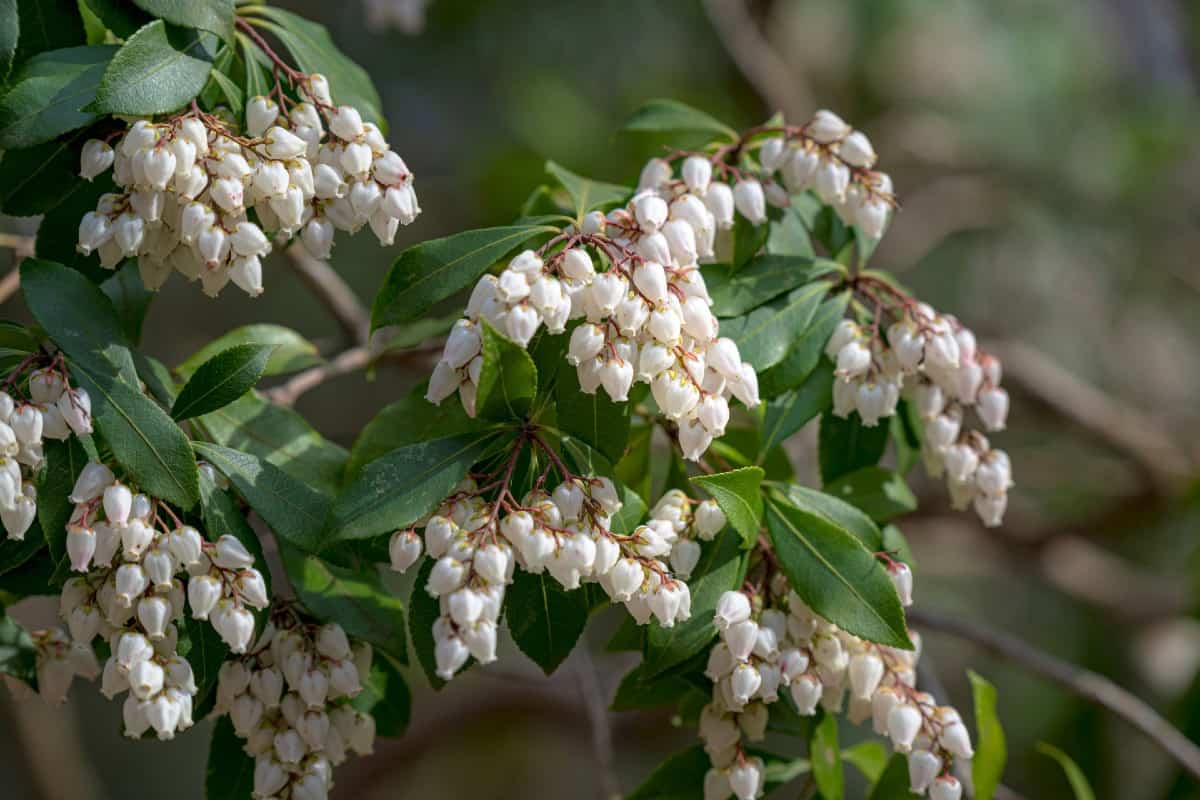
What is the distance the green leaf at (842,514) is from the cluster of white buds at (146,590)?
2.02 ft

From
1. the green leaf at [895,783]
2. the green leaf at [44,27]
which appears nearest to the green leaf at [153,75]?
the green leaf at [44,27]

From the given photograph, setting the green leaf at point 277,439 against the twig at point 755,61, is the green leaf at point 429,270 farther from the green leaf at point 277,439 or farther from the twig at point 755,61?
the twig at point 755,61

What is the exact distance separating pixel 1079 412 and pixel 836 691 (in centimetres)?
215

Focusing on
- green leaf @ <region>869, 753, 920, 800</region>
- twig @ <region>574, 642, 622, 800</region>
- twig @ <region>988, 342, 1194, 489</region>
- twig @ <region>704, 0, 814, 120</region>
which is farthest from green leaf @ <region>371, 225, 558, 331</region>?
twig @ <region>704, 0, 814, 120</region>

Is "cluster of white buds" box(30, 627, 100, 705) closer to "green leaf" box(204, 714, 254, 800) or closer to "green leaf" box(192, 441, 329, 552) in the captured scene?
"green leaf" box(204, 714, 254, 800)

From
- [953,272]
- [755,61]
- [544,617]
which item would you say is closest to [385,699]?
[544,617]

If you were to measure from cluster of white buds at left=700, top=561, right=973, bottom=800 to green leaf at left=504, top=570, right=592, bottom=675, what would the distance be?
0.50ft

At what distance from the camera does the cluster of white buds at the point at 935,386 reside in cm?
139

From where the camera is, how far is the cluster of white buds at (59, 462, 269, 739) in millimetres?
1134

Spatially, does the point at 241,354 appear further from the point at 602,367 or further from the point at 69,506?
the point at 602,367

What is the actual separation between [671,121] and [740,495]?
0.62 metres

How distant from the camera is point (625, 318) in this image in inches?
44.9

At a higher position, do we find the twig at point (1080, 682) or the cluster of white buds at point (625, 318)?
the cluster of white buds at point (625, 318)

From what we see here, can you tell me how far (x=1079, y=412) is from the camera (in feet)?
10.6
